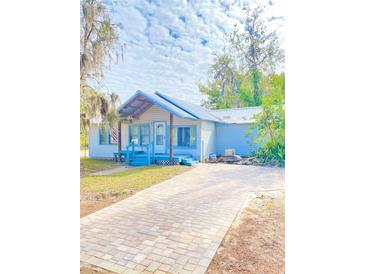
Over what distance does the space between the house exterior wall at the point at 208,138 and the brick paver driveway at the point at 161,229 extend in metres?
4.98

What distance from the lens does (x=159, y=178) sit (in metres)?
5.83

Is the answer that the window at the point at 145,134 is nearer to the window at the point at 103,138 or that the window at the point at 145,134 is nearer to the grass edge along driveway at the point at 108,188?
the window at the point at 103,138

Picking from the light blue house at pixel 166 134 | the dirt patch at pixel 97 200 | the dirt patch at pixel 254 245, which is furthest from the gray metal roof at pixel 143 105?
the dirt patch at pixel 254 245

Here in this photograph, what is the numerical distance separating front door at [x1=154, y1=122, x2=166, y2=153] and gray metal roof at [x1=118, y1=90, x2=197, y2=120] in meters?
0.94

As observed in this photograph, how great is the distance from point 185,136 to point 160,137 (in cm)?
108

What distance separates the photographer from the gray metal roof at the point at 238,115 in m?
10.7

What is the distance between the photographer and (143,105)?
9.57m

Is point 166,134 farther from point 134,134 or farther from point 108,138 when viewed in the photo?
point 108,138

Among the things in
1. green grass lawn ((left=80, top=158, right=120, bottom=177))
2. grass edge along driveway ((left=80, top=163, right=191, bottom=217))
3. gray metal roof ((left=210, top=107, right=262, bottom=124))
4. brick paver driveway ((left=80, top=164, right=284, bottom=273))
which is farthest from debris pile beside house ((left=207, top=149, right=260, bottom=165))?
brick paver driveway ((left=80, top=164, right=284, bottom=273))

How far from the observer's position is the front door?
983 cm
